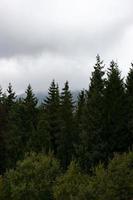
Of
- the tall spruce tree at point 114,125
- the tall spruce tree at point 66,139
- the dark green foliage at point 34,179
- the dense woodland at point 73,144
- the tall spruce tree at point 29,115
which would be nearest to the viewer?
the dense woodland at point 73,144

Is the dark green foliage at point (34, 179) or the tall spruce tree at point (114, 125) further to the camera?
the tall spruce tree at point (114, 125)

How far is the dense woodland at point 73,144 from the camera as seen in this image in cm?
4531

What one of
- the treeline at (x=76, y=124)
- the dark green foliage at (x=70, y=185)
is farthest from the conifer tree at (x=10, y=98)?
the dark green foliage at (x=70, y=185)

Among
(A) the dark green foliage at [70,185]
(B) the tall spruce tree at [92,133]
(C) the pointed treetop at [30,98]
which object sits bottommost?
(A) the dark green foliage at [70,185]

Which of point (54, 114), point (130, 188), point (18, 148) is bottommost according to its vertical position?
point (130, 188)

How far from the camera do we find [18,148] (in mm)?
67562

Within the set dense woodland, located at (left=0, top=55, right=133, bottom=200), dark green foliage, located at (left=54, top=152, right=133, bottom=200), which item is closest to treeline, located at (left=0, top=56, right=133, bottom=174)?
dense woodland, located at (left=0, top=55, right=133, bottom=200)

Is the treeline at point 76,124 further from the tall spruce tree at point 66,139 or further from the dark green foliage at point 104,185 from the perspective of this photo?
the dark green foliage at point 104,185

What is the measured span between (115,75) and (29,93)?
1767 cm

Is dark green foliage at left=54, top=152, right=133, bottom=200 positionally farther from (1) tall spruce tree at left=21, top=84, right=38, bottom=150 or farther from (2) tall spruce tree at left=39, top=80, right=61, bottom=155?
(1) tall spruce tree at left=21, top=84, right=38, bottom=150

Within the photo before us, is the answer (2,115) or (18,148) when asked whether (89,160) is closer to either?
(18,148)

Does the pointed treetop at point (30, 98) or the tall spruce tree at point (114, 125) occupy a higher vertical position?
the pointed treetop at point (30, 98)

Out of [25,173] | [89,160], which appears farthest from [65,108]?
[25,173]

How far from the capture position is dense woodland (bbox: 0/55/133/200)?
45.3m
